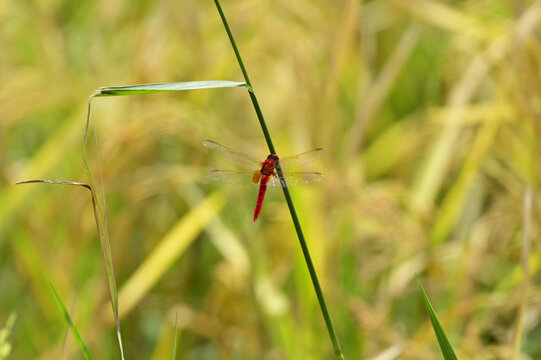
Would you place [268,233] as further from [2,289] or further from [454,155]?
[2,289]

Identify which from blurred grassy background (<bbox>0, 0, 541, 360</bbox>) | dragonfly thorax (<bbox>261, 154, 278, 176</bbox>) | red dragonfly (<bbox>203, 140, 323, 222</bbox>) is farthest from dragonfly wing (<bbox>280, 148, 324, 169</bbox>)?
blurred grassy background (<bbox>0, 0, 541, 360</bbox>)

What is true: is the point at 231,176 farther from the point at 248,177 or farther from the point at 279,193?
the point at 279,193

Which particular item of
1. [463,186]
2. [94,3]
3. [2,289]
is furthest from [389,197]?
[94,3]

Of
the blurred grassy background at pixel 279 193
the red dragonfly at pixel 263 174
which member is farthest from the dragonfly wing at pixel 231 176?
the blurred grassy background at pixel 279 193

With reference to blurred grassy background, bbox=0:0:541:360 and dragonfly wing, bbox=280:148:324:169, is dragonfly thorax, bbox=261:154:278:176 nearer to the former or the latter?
dragonfly wing, bbox=280:148:324:169

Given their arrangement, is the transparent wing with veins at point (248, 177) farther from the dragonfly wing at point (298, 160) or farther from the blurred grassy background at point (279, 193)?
the blurred grassy background at point (279, 193)
